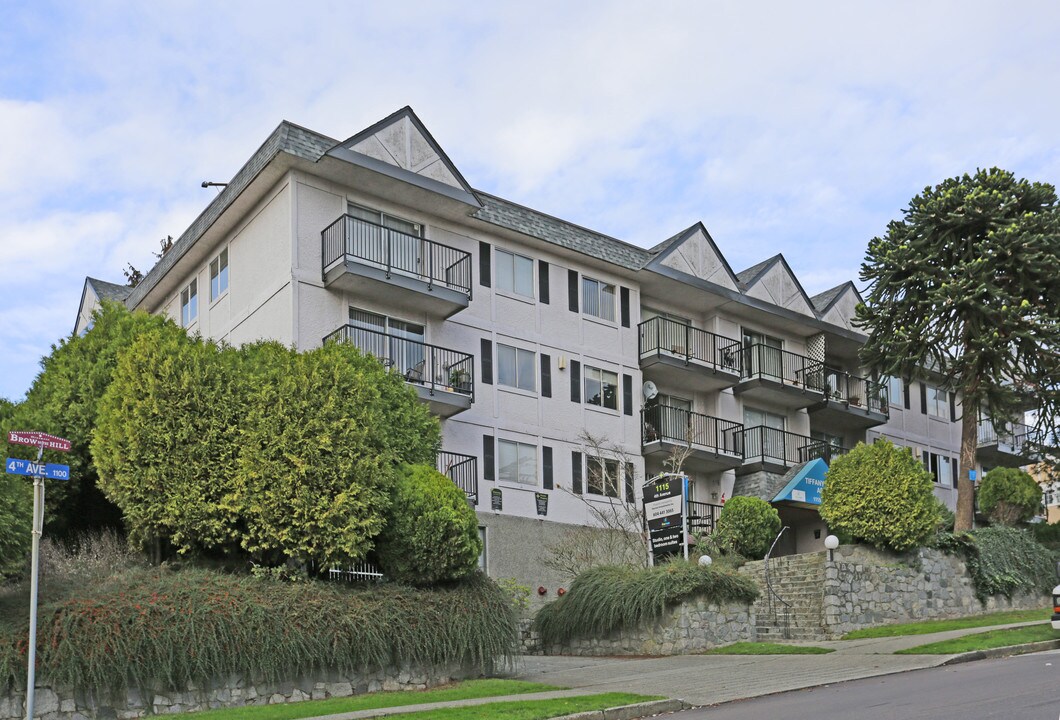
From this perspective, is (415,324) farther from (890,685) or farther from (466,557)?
(890,685)

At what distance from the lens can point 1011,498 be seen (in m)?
36.2

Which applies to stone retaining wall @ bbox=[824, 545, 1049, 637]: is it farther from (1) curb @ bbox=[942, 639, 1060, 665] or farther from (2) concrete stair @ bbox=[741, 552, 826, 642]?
(1) curb @ bbox=[942, 639, 1060, 665]

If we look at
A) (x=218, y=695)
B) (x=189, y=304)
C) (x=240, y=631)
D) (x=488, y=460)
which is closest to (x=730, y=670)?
(x=240, y=631)

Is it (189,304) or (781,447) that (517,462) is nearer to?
(189,304)

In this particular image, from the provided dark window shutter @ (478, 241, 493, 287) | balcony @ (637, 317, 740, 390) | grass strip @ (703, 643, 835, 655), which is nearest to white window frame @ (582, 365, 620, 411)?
balcony @ (637, 317, 740, 390)

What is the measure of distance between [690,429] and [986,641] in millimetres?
14032

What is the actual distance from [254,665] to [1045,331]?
22.0 meters

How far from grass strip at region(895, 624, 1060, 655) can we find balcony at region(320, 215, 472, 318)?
41.9ft

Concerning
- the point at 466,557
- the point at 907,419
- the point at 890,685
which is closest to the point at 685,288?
the point at 907,419

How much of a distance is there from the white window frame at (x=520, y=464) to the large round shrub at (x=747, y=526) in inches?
189

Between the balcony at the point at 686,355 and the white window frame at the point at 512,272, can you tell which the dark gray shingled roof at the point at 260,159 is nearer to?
the white window frame at the point at 512,272

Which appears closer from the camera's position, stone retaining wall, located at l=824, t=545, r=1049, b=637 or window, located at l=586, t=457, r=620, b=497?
stone retaining wall, located at l=824, t=545, r=1049, b=637

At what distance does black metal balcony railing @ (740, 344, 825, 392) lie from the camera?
35250 millimetres

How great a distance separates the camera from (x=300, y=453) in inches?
716
